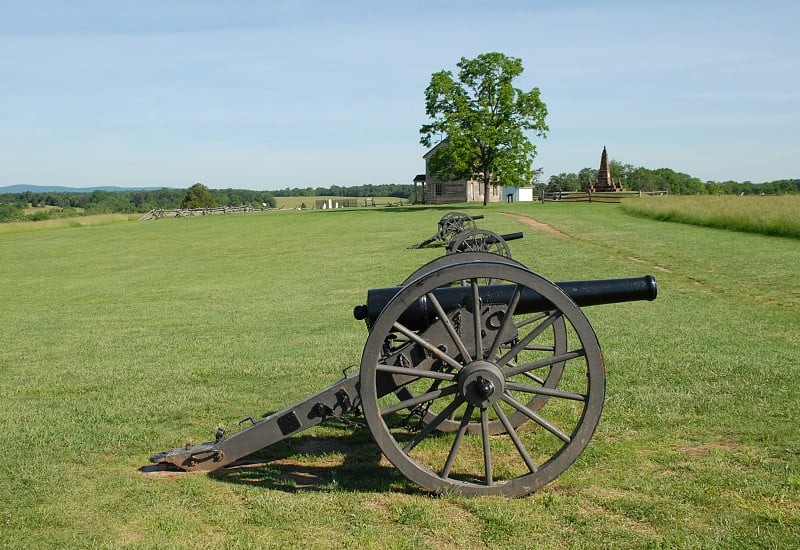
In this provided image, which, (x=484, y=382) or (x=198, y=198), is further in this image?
(x=198, y=198)

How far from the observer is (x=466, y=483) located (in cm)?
409

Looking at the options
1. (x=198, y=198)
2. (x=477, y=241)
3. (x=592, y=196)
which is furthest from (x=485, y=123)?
(x=198, y=198)

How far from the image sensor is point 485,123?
50.9m

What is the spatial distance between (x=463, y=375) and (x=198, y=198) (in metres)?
99.4

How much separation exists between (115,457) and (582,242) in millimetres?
20980

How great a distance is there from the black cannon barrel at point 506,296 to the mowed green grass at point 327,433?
42.3 inches

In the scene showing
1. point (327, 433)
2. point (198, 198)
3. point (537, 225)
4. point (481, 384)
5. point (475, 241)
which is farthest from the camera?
point (198, 198)

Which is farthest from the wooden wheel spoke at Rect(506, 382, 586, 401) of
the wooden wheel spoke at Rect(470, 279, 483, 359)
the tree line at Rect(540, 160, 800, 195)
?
the tree line at Rect(540, 160, 800, 195)

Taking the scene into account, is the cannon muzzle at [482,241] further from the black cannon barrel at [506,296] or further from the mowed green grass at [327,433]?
the black cannon barrel at [506,296]

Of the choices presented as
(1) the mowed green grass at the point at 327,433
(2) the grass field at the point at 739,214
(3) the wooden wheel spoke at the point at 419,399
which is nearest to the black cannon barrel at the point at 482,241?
(1) the mowed green grass at the point at 327,433

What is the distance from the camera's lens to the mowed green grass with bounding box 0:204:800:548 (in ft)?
12.5

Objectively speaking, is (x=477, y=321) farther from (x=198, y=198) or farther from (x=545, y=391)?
(x=198, y=198)

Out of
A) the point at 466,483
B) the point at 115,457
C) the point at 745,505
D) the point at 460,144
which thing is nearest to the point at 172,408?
the point at 115,457

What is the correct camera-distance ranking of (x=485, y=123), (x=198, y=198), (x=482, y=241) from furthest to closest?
(x=198, y=198) < (x=485, y=123) < (x=482, y=241)
